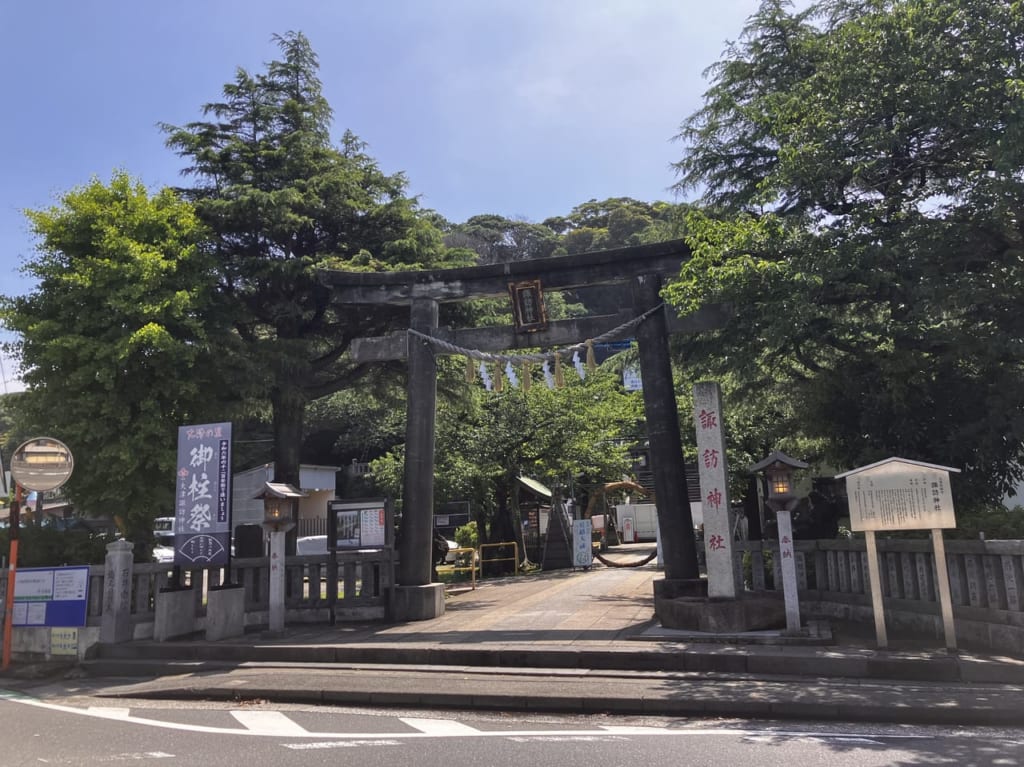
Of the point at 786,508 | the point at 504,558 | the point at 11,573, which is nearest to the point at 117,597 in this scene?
the point at 11,573

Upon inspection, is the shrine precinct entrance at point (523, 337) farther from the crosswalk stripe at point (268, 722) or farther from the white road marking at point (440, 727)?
the white road marking at point (440, 727)

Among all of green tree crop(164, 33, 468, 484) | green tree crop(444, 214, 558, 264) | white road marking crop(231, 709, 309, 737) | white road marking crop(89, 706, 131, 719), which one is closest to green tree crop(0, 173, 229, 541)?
green tree crop(164, 33, 468, 484)

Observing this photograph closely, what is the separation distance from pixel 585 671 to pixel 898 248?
21.8 feet

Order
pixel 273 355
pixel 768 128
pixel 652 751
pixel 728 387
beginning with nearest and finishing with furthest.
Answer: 1. pixel 652 751
2. pixel 768 128
3. pixel 273 355
4. pixel 728 387

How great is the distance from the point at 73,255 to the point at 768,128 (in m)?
12.9

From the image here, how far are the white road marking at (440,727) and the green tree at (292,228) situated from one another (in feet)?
30.2

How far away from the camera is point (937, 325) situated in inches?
408

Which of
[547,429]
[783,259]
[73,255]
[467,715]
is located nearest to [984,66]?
[783,259]

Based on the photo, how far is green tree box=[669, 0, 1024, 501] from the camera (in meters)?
8.95

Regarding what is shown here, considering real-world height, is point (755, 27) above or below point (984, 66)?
above

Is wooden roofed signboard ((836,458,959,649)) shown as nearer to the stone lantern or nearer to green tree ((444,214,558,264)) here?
the stone lantern

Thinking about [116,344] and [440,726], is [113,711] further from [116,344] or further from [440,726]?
[116,344]

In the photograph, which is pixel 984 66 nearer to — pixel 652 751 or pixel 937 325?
pixel 937 325

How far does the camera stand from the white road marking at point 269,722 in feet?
22.2
